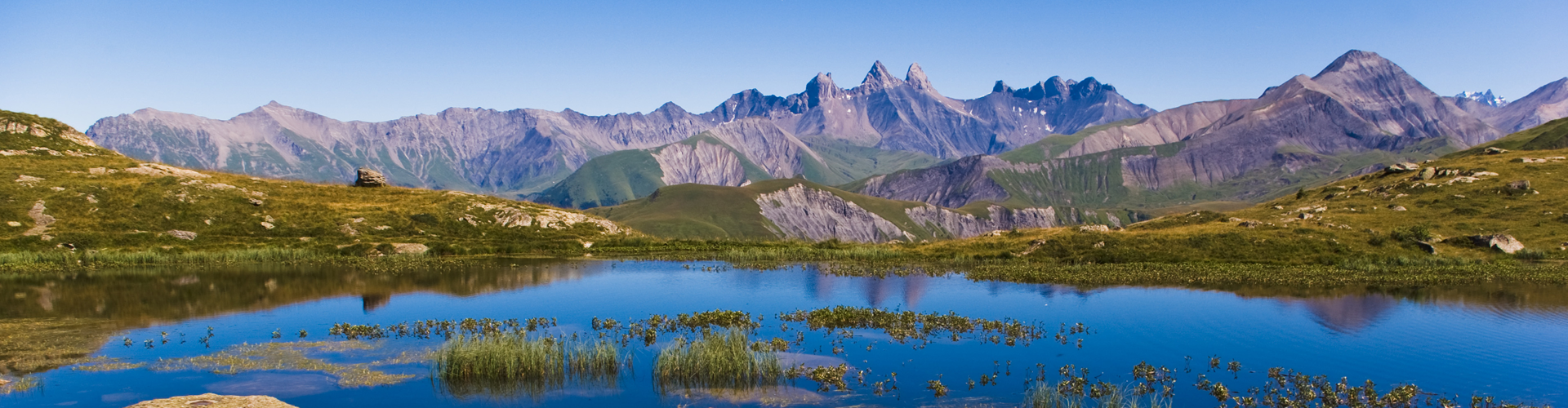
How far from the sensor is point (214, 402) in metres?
25.0

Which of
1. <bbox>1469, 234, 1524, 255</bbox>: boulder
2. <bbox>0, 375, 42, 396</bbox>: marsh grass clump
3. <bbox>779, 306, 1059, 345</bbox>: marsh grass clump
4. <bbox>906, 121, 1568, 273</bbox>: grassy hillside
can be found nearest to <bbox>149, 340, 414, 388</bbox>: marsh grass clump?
<bbox>0, 375, 42, 396</bbox>: marsh grass clump

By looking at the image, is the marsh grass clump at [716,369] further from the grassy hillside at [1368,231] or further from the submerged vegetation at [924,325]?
the grassy hillside at [1368,231]

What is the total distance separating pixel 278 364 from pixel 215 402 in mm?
10998

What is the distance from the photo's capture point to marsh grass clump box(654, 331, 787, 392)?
32.4 m

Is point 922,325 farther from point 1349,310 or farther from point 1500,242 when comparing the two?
Result: point 1500,242

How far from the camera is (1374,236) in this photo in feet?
282

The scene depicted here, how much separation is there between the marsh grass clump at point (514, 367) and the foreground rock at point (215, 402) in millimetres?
6339

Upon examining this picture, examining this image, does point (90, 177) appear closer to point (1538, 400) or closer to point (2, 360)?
point (2, 360)

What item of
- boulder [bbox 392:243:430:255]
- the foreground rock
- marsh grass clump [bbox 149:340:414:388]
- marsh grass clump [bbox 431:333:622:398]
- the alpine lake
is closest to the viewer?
the foreground rock

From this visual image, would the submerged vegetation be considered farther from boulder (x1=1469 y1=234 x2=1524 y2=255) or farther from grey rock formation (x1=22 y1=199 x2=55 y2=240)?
grey rock formation (x1=22 y1=199 x2=55 y2=240)

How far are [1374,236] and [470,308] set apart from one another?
87.7 m

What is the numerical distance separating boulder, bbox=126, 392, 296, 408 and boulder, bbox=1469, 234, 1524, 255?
339 feet

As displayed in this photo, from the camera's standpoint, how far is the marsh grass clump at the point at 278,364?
108ft

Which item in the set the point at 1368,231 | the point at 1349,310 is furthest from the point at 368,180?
the point at 1368,231
